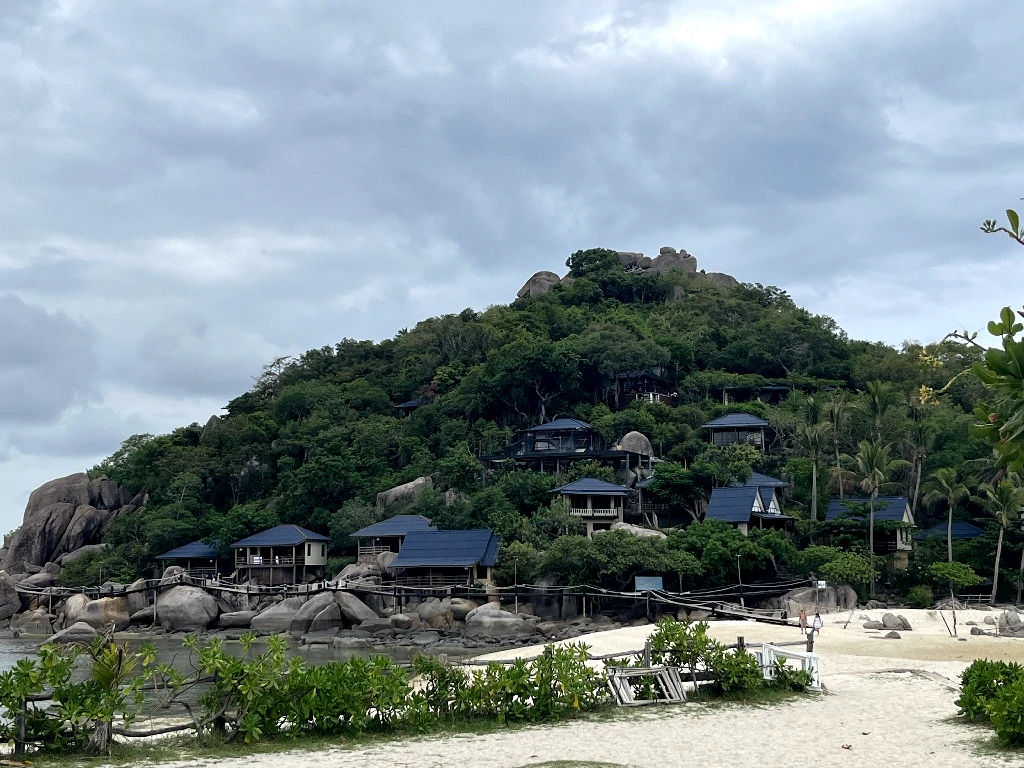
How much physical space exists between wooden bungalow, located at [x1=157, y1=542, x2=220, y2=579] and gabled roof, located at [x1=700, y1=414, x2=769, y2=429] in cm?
2977

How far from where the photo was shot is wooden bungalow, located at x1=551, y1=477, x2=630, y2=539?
47250 millimetres

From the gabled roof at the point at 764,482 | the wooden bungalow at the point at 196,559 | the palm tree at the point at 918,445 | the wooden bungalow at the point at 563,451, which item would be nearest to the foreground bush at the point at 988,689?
the gabled roof at the point at 764,482

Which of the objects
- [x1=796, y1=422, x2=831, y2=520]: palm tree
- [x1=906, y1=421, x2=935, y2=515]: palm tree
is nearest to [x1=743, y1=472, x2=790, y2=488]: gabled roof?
[x1=796, y1=422, x2=831, y2=520]: palm tree

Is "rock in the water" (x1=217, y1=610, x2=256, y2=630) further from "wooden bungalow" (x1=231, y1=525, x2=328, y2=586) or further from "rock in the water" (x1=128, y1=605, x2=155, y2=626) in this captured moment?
"wooden bungalow" (x1=231, y1=525, x2=328, y2=586)

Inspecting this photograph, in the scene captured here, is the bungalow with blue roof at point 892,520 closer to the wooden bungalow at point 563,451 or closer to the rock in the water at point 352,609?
the wooden bungalow at point 563,451

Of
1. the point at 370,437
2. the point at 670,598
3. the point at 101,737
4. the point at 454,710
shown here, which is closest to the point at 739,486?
the point at 670,598

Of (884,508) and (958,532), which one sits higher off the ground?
(884,508)

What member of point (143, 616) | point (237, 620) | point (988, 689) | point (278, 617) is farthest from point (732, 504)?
point (988, 689)

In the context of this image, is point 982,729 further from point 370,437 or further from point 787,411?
point 370,437

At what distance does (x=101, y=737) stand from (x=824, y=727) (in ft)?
34.3

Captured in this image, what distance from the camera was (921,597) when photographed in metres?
38.1

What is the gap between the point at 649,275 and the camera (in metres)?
87.6

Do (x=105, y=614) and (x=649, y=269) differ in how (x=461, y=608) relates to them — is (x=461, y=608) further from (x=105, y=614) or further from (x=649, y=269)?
(x=649, y=269)

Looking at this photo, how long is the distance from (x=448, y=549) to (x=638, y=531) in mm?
9282
